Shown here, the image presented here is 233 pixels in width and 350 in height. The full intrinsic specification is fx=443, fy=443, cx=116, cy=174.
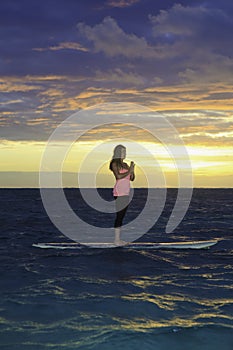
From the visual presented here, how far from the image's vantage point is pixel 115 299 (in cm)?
913

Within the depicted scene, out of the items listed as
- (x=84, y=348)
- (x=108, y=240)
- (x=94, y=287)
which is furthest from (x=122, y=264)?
(x=84, y=348)

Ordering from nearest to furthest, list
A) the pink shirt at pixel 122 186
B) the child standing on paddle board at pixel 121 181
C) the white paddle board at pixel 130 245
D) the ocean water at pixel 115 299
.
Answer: the ocean water at pixel 115 299 < the child standing on paddle board at pixel 121 181 < the pink shirt at pixel 122 186 < the white paddle board at pixel 130 245

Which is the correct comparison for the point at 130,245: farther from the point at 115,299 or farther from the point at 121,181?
the point at 115,299

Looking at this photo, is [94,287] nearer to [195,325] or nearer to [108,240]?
[195,325]

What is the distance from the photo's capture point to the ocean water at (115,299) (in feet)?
23.2

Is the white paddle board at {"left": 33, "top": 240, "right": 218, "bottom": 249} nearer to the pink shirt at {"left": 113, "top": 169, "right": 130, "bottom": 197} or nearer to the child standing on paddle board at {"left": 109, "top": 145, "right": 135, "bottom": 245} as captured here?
the child standing on paddle board at {"left": 109, "top": 145, "right": 135, "bottom": 245}

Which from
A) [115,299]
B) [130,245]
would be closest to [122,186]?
[130,245]

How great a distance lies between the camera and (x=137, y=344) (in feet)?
22.5

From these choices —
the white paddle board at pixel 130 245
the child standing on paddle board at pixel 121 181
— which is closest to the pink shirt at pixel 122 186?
the child standing on paddle board at pixel 121 181

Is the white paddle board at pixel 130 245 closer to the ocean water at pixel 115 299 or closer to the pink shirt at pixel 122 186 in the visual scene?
the ocean water at pixel 115 299

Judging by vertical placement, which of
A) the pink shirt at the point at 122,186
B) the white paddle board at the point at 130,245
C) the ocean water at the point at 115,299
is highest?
the pink shirt at the point at 122,186

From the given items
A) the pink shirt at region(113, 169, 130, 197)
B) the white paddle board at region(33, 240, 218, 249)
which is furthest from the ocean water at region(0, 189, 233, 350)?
the pink shirt at region(113, 169, 130, 197)

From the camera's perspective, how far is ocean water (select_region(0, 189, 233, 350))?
23.2 ft

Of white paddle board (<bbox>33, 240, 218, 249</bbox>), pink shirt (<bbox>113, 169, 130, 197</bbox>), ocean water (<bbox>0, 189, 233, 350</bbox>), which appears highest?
pink shirt (<bbox>113, 169, 130, 197</bbox>)
